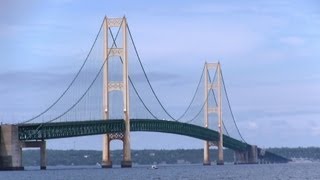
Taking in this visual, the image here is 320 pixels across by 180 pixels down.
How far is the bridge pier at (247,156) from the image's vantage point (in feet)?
572

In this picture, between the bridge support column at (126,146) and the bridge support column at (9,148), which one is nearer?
the bridge support column at (9,148)

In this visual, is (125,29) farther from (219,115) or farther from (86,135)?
(219,115)

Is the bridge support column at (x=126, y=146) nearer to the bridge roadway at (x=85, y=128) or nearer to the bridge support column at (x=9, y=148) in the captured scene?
the bridge roadway at (x=85, y=128)

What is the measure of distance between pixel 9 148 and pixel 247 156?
7636cm

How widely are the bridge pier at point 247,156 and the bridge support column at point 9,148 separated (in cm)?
7098

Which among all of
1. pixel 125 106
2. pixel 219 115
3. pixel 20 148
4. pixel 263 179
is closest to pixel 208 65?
pixel 219 115

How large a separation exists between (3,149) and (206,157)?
5371cm

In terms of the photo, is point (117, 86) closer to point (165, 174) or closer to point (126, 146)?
point (126, 146)

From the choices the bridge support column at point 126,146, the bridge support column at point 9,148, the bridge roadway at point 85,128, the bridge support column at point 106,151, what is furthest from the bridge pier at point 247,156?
the bridge support column at point 9,148

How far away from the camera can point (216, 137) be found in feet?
504

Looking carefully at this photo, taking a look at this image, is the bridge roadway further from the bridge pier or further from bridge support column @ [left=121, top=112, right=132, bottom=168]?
the bridge pier

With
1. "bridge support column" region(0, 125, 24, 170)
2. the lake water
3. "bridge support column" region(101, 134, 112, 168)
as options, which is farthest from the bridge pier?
"bridge support column" region(0, 125, 24, 170)

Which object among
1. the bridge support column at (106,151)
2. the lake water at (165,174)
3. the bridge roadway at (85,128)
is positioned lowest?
the lake water at (165,174)

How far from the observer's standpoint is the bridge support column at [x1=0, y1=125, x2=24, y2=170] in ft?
346
